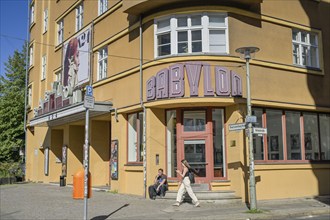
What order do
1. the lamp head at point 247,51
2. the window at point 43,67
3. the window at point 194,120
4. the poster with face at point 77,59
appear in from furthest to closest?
the window at point 43,67 < the poster with face at point 77,59 < the window at point 194,120 < the lamp head at point 247,51

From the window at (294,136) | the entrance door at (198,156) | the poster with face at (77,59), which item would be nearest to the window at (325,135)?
the window at (294,136)

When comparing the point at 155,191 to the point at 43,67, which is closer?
the point at 155,191

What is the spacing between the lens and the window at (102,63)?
20578 millimetres

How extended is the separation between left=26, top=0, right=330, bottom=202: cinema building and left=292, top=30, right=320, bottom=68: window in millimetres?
44

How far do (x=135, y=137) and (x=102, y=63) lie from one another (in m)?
4.93

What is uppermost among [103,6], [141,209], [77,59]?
[103,6]

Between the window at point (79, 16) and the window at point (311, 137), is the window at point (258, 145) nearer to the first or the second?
the window at point (311, 137)

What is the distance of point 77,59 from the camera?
908 inches

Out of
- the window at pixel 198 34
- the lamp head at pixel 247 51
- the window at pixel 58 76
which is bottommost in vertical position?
the lamp head at pixel 247 51

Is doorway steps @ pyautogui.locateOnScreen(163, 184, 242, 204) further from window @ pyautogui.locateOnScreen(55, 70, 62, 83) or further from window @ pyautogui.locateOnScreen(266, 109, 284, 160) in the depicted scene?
window @ pyautogui.locateOnScreen(55, 70, 62, 83)

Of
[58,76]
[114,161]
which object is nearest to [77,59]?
[58,76]

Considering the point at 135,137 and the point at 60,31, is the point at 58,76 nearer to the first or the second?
the point at 60,31

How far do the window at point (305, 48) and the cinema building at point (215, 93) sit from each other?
1.7 inches

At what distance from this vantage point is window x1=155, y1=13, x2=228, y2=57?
52.0 ft
